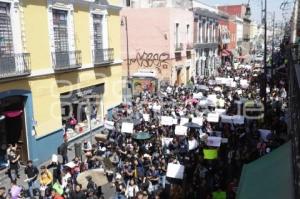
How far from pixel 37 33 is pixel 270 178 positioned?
41.7 ft

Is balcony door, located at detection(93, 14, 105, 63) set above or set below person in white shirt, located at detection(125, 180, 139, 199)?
above

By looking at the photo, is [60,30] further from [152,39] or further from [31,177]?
[152,39]

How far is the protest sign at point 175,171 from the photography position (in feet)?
45.6

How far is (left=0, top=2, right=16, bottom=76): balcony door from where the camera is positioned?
54.1 ft

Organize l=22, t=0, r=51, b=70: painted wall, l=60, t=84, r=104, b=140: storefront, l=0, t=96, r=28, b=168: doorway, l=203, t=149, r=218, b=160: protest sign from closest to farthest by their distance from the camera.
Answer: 1. l=203, t=149, r=218, b=160: protest sign
2. l=0, t=96, r=28, b=168: doorway
3. l=22, t=0, r=51, b=70: painted wall
4. l=60, t=84, r=104, b=140: storefront

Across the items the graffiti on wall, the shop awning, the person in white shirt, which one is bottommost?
the person in white shirt

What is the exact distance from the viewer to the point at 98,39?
79.0ft

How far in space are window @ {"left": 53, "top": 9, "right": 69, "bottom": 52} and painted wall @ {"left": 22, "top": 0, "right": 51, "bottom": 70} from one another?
98 cm

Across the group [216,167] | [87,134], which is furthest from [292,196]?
[87,134]

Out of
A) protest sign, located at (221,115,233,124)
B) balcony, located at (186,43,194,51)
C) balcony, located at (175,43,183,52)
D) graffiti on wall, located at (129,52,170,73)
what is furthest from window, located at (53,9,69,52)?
balcony, located at (186,43,194,51)

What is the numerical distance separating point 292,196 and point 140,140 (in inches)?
451

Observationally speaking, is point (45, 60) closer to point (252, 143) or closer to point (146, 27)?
point (252, 143)

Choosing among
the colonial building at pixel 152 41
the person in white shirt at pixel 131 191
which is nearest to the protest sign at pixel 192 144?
the person in white shirt at pixel 131 191

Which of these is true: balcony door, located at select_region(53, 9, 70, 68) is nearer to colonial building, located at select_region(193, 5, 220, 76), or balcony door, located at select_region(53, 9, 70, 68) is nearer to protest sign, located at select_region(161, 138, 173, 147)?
protest sign, located at select_region(161, 138, 173, 147)
